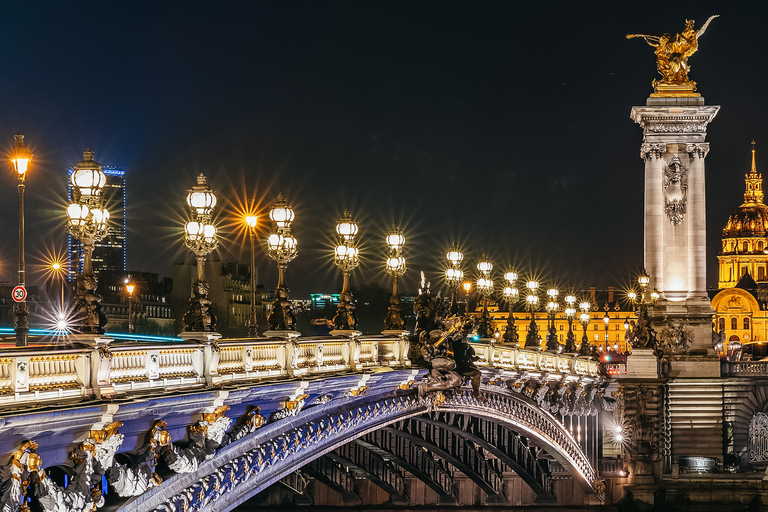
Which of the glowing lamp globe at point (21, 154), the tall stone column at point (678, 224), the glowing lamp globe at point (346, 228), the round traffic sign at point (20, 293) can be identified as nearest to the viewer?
the glowing lamp globe at point (21, 154)

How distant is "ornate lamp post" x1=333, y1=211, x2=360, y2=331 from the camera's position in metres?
29.9

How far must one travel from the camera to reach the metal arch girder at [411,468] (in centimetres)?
4947

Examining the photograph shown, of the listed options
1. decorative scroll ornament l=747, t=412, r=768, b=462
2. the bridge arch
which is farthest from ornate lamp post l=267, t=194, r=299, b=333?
decorative scroll ornament l=747, t=412, r=768, b=462

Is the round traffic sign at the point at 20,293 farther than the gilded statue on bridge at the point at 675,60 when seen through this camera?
No

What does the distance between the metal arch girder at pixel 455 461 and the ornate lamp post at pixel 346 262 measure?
13.4 metres

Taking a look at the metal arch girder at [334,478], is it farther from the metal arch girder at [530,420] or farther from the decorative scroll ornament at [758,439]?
the decorative scroll ornament at [758,439]

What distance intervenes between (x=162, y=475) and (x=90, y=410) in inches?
142

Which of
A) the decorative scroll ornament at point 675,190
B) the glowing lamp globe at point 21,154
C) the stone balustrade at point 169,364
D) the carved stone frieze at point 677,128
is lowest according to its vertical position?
the stone balustrade at point 169,364

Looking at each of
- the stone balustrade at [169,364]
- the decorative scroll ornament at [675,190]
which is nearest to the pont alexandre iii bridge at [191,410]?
the stone balustrade at [169,364]

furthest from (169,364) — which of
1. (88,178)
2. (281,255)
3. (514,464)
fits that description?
(514,464)

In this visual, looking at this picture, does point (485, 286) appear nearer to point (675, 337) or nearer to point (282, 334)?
point (282, 334)

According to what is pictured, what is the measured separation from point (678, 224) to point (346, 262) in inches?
1974

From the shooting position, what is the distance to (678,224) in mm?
77562

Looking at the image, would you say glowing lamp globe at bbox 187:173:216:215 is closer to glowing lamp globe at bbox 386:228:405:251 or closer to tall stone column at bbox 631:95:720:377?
glowing lamp globe at bbox 386:228:405:251
